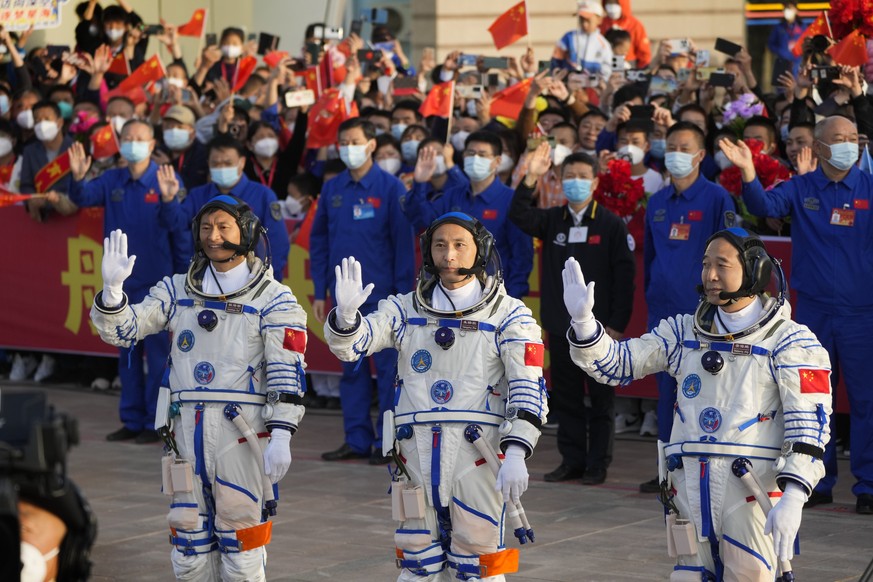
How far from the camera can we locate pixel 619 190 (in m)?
10.9

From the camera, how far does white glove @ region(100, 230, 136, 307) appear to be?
22.9ft

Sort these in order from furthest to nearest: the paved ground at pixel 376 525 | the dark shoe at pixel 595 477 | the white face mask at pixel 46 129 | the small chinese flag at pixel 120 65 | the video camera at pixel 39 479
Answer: the small chinese flag at pixel 120 65, the white face mask at pixel 46 129, the dark shoe at pixel 595 477, the paved ground at pixel 376 525, the video camera at pixel 39 479

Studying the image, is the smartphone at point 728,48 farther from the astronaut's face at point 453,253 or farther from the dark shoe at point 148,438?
the astronaut's face at point 453,253

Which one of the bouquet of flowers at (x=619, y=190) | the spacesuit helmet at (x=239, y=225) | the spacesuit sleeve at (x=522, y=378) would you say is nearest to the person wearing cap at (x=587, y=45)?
the bouquet of flowers at (x=619, y=190)

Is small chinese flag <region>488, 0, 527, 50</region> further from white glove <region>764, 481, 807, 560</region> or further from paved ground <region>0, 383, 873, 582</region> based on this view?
white glove <region>764, 481, 807, 560</region>

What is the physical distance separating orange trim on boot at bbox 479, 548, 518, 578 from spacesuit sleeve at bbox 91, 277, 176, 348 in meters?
1.92

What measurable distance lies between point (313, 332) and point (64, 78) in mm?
6248

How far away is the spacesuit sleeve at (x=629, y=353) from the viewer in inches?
249

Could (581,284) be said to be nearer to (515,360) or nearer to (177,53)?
(515,360)

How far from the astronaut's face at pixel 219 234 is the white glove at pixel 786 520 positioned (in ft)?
9.07

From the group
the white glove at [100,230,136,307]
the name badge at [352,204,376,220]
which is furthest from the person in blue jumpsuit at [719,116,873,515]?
the white glove at [100,230,136,307]

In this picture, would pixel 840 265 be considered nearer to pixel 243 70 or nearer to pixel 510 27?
pixel 510 27

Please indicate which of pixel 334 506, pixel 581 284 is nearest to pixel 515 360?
pixel 581 284

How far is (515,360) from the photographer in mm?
6617
